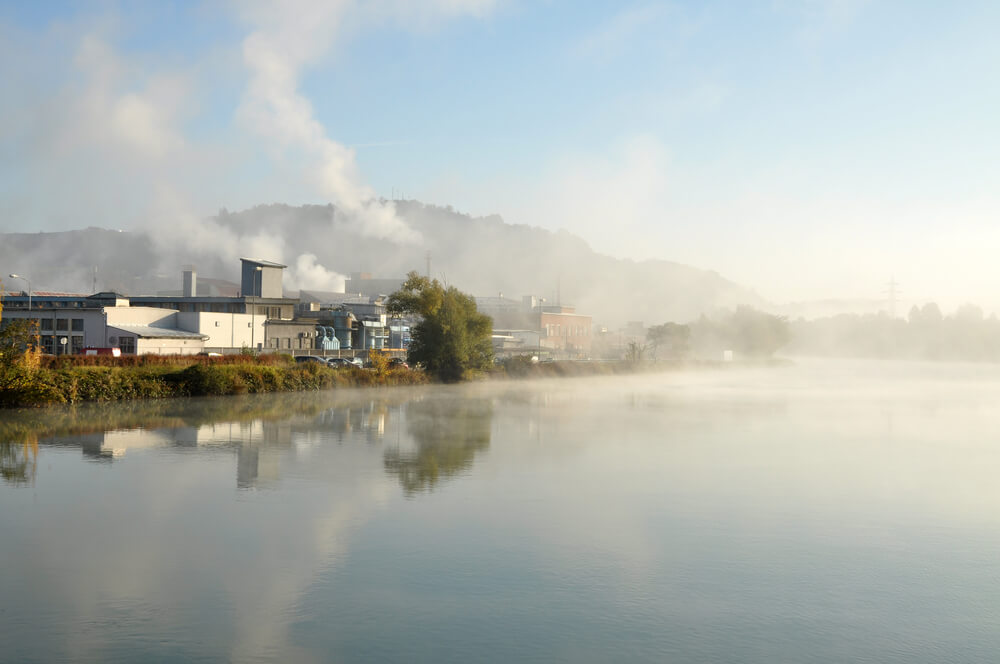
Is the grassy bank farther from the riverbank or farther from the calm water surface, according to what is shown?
the riverbank

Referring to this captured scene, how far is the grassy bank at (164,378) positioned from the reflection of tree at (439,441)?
8314 mm

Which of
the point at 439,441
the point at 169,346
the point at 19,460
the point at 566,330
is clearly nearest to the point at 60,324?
the point at 169,346

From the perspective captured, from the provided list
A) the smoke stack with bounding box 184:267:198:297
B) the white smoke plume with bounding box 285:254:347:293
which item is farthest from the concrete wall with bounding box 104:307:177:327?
the white smoke plume with bounding box 285:254:347:293

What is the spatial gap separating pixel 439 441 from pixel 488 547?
1171 cm

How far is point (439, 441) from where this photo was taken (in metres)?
23.9

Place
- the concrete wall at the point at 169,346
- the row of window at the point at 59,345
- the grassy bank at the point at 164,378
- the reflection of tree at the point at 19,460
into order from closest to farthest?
the reflection of tree at the point at 19,460 < the grassy bank at the point at 164,378 < the concrete wall at the point at 169,346 < the row of window at the point at 59,345

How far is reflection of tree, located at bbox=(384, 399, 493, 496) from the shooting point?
60.3 feet

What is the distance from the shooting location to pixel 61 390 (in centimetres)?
3191

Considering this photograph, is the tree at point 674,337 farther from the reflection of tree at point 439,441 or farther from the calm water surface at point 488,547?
the calm water surface at point 488,547

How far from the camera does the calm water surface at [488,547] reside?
8.77 metres

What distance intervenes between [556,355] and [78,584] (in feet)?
298

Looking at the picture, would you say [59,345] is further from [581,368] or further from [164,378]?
[581,368]

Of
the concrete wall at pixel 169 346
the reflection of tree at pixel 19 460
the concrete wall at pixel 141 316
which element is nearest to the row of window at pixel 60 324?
the concrete wall at pixel 141 316

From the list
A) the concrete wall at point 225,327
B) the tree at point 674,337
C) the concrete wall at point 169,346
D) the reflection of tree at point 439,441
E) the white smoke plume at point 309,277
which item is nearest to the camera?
the reflection of tree at point 439,441
